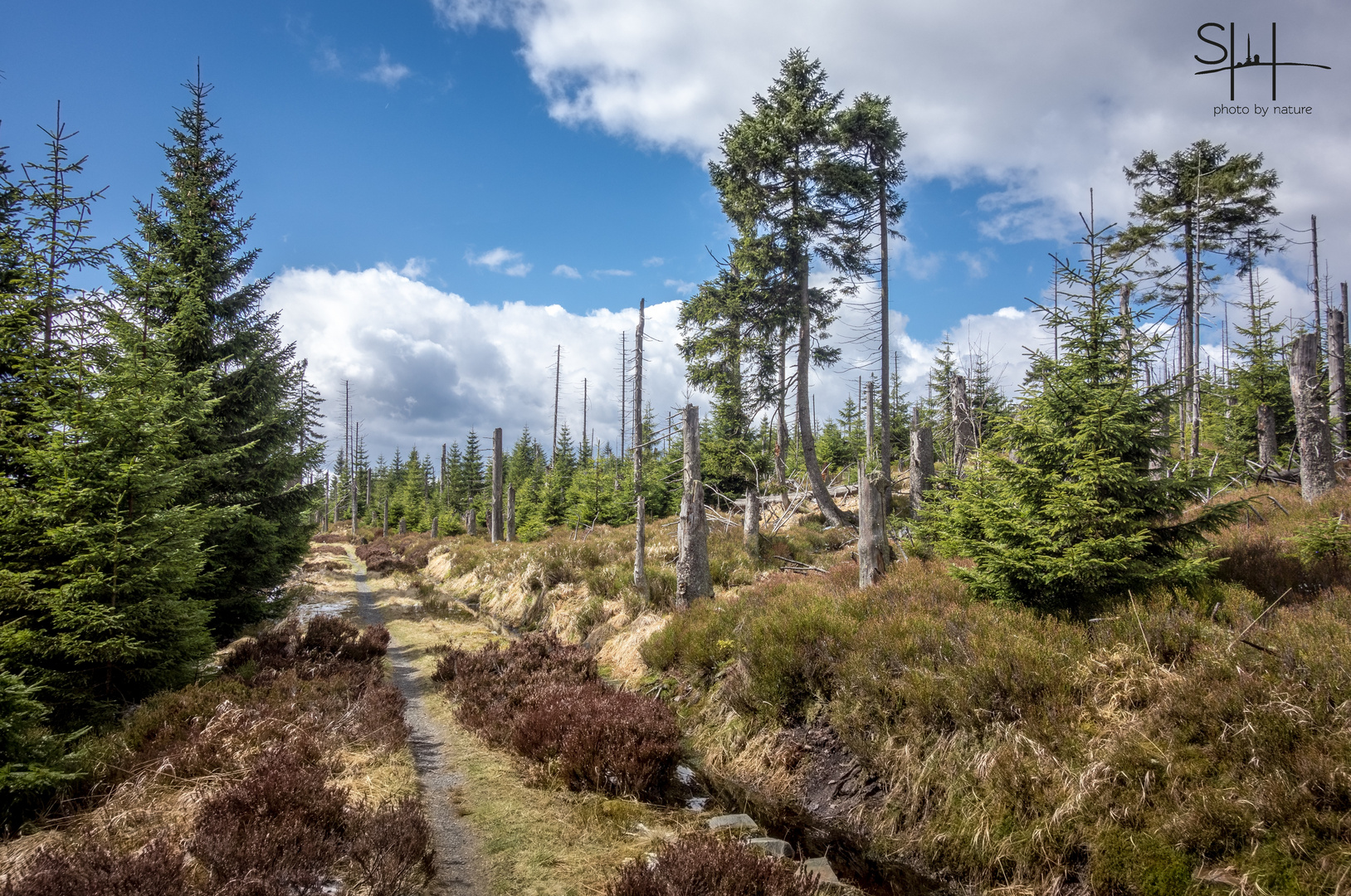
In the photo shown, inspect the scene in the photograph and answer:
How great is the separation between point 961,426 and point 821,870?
11.3 m

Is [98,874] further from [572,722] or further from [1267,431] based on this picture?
[1267,431]

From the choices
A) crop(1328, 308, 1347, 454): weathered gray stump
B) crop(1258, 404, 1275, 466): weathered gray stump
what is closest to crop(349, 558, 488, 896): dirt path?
crop(1258, 404, 1275, 466): weathered gray stump

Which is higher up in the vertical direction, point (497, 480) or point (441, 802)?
point (497, 480)

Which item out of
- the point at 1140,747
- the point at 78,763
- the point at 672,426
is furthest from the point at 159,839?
the point at 672,426

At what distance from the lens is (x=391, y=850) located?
426 centimetres

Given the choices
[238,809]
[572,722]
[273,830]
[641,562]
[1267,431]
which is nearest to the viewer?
[273,830]

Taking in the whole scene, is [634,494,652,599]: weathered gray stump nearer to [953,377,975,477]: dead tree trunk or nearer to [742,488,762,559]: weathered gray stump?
[742,488,762,559]: weathered gray stump

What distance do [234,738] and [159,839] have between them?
2.52 meters

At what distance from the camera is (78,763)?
5059 mm

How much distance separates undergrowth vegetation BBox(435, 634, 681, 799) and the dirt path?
1.85ft

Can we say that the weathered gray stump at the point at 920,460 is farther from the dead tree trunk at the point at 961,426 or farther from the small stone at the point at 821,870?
the small stone at the point at 821,870

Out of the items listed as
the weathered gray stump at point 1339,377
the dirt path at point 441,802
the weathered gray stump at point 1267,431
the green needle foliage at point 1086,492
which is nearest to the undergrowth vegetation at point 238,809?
the dirt path at point 441,802

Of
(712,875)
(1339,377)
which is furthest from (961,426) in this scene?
(1339,377)

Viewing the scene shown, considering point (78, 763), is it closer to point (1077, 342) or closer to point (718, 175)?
point (1077, 342)
